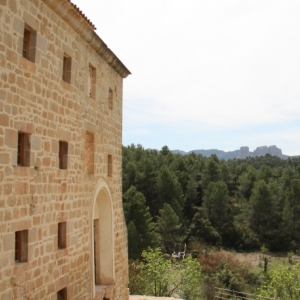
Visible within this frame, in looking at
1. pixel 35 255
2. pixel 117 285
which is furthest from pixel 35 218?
pixel 117 285

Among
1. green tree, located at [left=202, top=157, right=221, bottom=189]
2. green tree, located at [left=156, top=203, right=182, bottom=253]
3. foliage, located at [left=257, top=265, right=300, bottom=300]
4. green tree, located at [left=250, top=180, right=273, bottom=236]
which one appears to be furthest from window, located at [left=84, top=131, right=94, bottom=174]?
green tree, located at [left=202, top=157, right=221, bottom=189]

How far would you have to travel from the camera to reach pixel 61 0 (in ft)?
27.6

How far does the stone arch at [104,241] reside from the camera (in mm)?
12539

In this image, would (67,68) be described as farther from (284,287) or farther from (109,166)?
(284,287)

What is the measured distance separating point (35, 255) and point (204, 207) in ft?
170

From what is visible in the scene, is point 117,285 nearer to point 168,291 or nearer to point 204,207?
point 168,291

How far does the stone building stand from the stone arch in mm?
32

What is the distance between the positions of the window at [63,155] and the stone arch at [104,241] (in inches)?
138

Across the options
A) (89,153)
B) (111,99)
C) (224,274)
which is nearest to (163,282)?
(224,274)

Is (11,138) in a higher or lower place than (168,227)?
higher

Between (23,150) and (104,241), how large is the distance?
6039 millimetres

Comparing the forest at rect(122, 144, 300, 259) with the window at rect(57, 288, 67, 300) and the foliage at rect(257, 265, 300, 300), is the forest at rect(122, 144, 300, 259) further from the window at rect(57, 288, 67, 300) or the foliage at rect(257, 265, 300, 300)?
the window at rect(57, 288, 67, 300)

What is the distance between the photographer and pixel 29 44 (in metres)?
7.76

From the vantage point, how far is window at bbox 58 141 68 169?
9.12 meters
